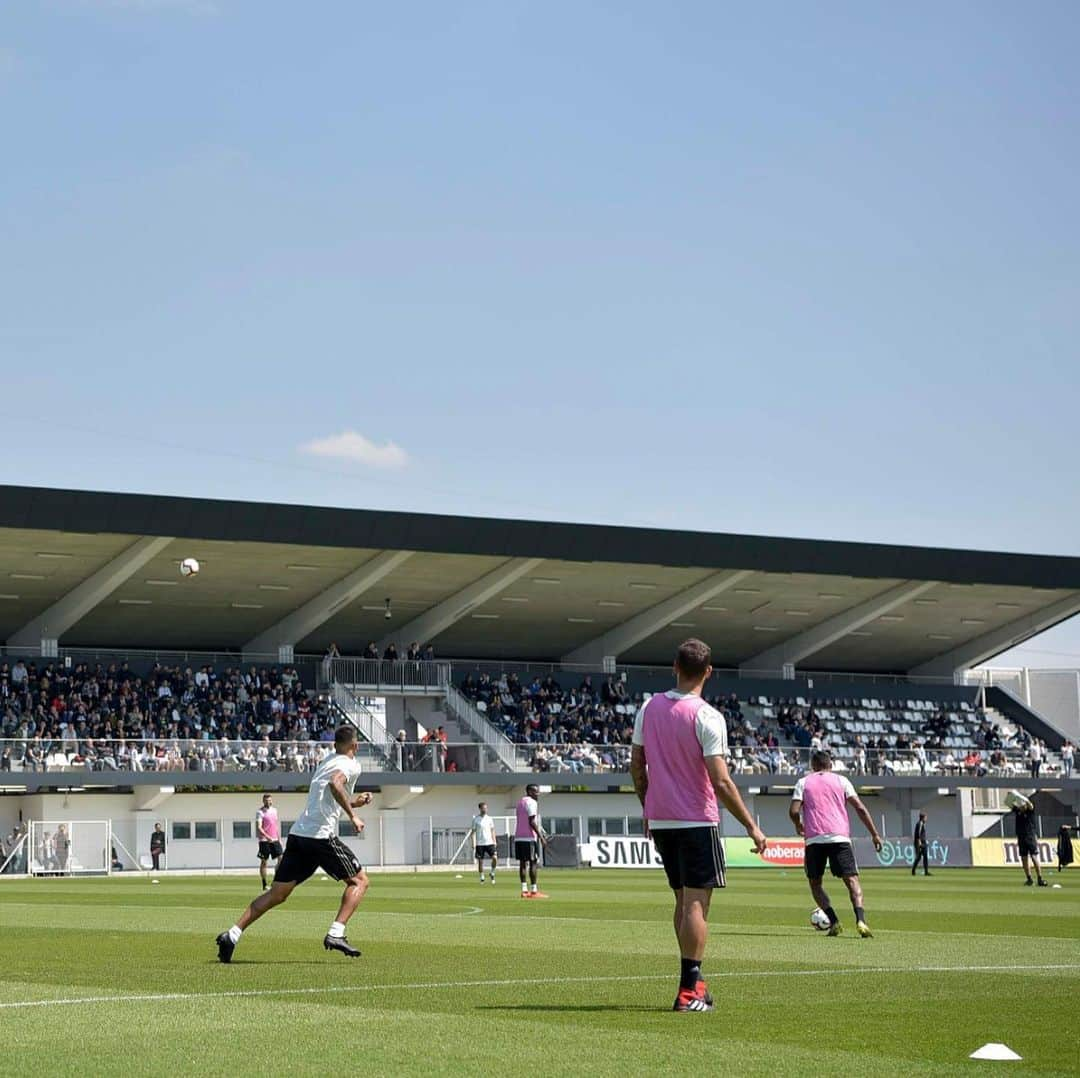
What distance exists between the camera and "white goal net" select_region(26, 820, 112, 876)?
49469 millimetres

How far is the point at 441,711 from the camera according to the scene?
209ft

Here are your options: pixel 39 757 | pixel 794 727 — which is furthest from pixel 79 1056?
pixel 794 727

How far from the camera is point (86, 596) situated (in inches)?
2302

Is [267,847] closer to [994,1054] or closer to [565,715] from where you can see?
[994,1054]

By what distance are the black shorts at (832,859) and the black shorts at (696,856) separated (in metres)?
7.53

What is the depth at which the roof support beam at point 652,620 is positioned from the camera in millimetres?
65938

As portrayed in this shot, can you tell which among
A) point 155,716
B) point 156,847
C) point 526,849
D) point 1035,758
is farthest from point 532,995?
point 1035,758

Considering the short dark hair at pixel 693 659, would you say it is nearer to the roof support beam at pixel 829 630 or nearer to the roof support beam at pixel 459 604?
the roof support beam at pixel 459 604

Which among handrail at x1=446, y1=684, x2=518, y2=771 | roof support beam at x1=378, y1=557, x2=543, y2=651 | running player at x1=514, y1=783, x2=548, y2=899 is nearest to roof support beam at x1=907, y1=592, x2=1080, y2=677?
roof support beam at x1=378, y1=557, x2=543, y2=651

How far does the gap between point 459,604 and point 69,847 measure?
18.7 metres

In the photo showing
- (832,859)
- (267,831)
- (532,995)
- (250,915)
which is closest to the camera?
(532,995)

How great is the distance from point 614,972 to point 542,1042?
4.46m

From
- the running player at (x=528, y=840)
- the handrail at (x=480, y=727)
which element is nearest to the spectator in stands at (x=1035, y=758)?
the handrail at (x=480, y=727)

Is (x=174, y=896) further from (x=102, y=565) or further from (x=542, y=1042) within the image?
(x=102, y=565)
